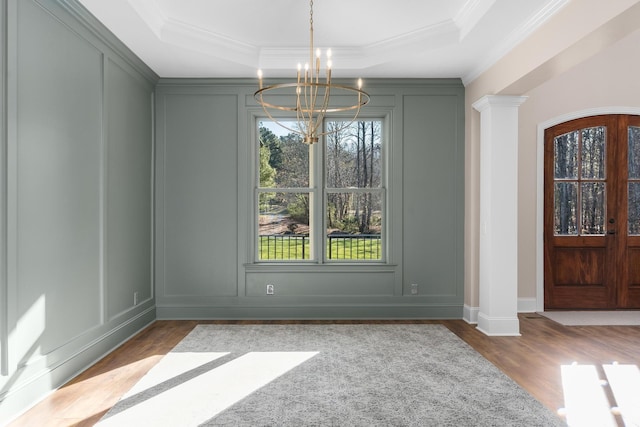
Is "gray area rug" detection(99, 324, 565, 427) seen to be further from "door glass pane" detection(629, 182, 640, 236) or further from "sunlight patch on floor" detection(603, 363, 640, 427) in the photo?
"door glass pane" detection(629, 182, 640, 236)

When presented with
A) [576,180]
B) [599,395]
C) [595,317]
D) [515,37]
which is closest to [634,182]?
[576,180]

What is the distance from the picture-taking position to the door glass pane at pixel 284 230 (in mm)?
5332

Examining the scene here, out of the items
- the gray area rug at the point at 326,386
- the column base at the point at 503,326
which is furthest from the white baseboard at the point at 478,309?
the gray area rug at the point at 326,386

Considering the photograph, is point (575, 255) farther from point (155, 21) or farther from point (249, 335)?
point (155, 21)

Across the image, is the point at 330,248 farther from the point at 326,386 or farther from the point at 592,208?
the point at 592,208

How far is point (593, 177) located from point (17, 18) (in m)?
5.88

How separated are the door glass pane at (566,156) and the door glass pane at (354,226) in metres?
2.24

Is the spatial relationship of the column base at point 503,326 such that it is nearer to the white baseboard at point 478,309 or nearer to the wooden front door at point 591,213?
the white baseboard at point 478,309

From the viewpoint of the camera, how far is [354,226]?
5.36 metres

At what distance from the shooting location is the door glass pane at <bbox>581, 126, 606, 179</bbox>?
559cm

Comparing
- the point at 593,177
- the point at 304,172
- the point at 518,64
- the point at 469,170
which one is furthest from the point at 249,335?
the point at 593,177

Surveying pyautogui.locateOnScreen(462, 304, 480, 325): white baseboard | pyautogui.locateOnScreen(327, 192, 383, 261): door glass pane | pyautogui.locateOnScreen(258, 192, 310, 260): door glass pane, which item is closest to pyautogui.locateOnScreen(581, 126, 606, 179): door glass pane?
pyautogui.locateOnScreen(462, 304, 480, 325): white baseboard

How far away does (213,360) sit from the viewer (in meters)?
3.67

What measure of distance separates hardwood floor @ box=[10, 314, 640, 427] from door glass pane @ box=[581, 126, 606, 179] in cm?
186
